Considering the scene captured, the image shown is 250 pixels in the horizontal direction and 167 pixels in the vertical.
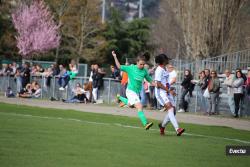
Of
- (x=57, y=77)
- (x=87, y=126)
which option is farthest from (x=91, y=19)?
(x=87, y=126)

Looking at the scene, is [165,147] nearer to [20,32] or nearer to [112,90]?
[112,90]

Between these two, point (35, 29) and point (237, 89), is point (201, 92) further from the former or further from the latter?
point (35, 29)

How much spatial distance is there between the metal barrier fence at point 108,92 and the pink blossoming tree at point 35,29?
17.4m

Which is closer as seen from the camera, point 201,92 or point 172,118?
point 172,118

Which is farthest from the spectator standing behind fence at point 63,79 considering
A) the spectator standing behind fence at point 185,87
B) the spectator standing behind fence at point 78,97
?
the spectator standing behind fence at point 185,87

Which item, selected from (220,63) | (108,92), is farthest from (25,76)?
(220,63)

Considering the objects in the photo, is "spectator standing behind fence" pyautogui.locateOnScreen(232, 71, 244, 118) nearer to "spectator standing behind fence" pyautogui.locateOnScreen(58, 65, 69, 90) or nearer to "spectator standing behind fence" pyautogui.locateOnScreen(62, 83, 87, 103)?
"spectator standing behind fence" pyautogui.locateOnScreen(62, 83, 87, 103)

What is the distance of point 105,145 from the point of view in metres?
15.1

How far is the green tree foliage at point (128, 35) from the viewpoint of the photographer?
3061 inches

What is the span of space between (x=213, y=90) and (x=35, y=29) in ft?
117

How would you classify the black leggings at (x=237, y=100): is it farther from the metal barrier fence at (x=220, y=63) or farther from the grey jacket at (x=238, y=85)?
the metal barrier fence at (x=220, y=63)

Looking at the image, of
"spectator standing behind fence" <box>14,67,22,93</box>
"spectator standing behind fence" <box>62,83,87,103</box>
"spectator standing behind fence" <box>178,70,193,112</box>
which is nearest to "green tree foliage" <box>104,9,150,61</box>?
"spectator standing behind fence" <box>14,67,22,93</box>

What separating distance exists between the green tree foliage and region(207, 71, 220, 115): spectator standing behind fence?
45299 millimetres

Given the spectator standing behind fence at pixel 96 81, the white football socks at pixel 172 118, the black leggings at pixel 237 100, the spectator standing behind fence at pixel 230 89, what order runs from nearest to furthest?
the white football socks at pixel 172 118 < the black leggings at pixel 237 100 < the spectator standing behind fence at pixel 230 89 < the spectator standing behind fence at pixel 96 81
